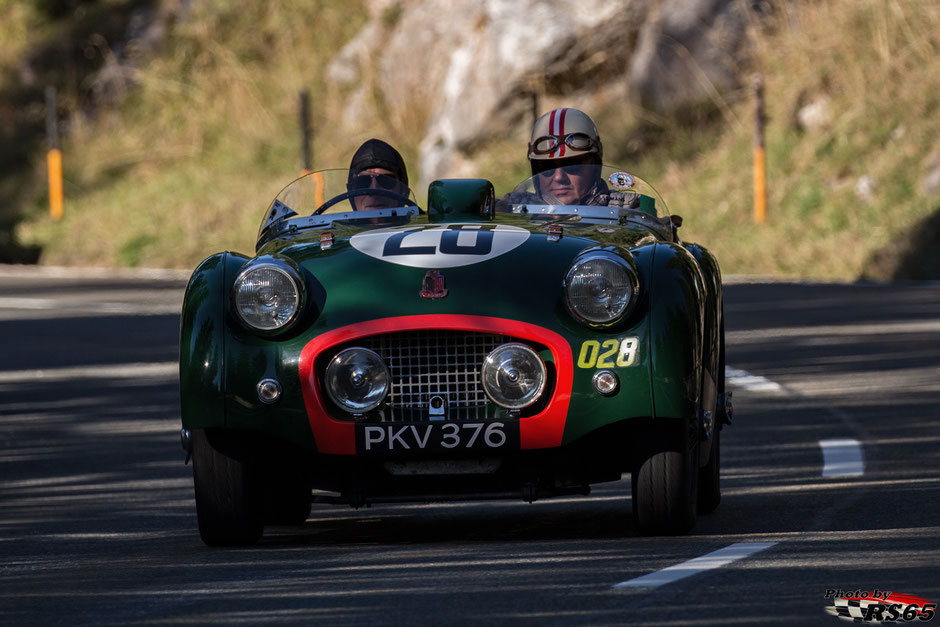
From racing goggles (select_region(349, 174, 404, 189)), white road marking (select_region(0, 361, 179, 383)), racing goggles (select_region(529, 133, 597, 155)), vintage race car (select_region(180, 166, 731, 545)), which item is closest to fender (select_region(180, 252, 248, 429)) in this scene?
vintage race car (select_region(180, 166, 731, 545))

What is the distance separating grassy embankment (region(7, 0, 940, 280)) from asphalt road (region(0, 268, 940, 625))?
8643mm

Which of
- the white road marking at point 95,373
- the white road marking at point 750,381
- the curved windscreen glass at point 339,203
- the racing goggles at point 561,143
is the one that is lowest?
the white road marking at point 750,381

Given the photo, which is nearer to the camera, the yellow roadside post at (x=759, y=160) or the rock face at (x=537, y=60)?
the yellow roadside post at (x=759, y=160)

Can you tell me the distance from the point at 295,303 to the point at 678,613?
6.82ft

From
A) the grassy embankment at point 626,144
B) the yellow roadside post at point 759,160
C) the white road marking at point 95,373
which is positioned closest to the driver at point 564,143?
the white road marking at point 95,373

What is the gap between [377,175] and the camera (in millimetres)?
8180

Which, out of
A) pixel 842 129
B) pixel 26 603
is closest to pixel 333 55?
pixel 842 129

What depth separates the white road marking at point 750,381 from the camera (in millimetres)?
12398

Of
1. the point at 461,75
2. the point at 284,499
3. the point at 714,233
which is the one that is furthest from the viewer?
the point at 461,75

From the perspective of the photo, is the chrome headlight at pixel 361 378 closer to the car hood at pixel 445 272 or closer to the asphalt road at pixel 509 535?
the car hood at pixel 445 272

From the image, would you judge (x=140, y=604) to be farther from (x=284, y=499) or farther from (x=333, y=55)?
→ (x=333, y=55)

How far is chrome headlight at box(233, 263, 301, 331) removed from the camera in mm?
6637

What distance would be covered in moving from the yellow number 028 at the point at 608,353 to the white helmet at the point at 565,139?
7.25ft

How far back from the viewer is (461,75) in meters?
30.1
